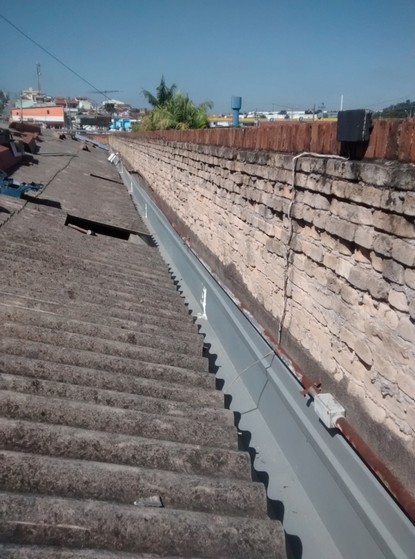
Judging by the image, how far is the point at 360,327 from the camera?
9.20 feet

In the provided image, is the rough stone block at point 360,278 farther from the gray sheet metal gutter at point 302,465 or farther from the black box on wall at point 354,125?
the gray sheet metal gutter at point 302,465

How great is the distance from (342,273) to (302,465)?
128 centimetres

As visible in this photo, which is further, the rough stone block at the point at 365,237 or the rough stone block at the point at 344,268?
the rough stone block at the point at 344,268

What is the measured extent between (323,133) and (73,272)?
240 centimetres

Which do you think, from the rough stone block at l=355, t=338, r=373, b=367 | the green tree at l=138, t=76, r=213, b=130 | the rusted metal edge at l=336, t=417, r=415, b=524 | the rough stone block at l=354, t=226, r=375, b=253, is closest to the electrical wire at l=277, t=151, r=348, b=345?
the rough stone block at l=354, t=226, r=375, b=253

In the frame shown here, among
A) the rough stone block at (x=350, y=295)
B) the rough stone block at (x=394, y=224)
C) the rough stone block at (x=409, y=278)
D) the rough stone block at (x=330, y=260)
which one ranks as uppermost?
the rough stone block at (x=394, y=224)

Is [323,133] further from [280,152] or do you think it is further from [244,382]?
[244,382]

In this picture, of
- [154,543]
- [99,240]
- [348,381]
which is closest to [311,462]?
[348,381]

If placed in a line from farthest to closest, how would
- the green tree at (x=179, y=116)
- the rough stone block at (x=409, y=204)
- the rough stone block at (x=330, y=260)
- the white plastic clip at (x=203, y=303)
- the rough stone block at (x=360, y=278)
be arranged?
the green tree at (x=179, y=116)
the white plastic clip at (x=203, y=303)
the rough stone block at (x=330, y=260)
the rough stone block at (x=360, y=278)
the rough stone block at (x=409, y=204)

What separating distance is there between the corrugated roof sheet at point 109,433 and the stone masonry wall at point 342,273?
0.79 metres

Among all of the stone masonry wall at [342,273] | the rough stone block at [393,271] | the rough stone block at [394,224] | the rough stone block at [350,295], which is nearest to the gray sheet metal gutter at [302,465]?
the stone masonry wall at [342,273]

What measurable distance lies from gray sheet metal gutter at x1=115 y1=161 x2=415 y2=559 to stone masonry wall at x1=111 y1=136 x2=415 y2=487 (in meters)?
0.19

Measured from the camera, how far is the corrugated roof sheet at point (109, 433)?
175 centimetres

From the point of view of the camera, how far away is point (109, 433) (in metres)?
2.26
